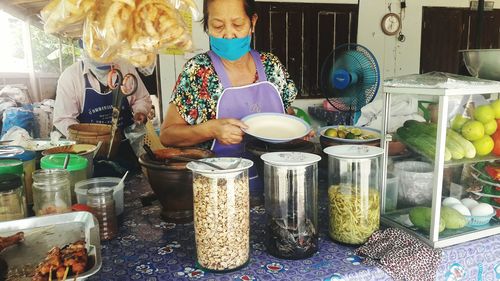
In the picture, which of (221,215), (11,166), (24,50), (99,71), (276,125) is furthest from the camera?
(24,50)

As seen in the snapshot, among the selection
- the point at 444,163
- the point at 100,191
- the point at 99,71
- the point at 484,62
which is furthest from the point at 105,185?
the point at 99,71

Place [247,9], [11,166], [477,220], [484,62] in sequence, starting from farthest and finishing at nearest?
[247,9] < [484,62] < [477,220] < [11,166]

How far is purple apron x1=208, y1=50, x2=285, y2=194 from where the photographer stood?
1.97 m

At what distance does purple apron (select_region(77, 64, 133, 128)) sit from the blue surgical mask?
139cm

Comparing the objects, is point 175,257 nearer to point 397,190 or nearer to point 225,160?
point 225,160

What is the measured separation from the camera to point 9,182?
121 cm

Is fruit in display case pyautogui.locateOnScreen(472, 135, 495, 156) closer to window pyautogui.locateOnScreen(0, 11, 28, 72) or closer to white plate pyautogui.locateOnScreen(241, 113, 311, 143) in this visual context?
white plate pyautogui.locateOnScreen(241, 113, 311, 143)

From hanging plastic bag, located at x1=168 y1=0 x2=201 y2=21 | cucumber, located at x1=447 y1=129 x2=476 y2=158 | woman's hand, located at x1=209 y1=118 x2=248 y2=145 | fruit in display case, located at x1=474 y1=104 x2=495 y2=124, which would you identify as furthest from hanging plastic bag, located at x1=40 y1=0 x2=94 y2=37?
fruit in display case, located at x1=474 y1=104 x2=495 y2=124

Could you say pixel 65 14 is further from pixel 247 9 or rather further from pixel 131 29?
pixel 247 9

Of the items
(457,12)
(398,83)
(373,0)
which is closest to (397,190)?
(398,83)

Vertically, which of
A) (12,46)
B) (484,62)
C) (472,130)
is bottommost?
(472,130)

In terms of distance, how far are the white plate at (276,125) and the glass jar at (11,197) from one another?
0.87 metres

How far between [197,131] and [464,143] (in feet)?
3.56

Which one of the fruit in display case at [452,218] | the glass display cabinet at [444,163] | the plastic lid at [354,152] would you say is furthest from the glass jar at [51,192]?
the fruit in display case at [452,218]
